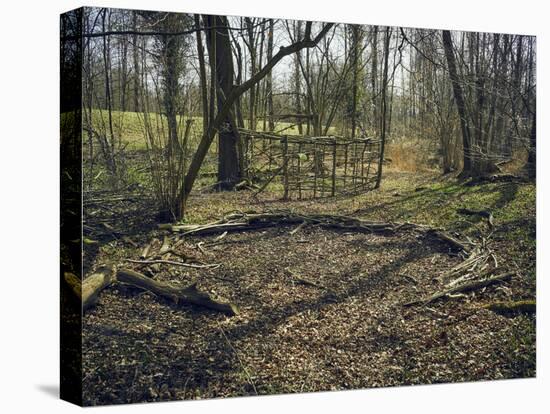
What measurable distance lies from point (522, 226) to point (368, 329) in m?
2.38

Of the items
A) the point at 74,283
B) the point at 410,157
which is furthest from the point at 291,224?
the point at 74,283

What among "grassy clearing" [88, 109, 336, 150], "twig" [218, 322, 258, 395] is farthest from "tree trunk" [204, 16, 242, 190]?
"twig" [218, 322, 258, 395]

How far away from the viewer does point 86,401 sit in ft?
24.5

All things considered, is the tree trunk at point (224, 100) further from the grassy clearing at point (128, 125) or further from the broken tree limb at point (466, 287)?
the broken tree limb at point (466, 287)

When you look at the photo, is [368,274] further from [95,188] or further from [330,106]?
[95,188]

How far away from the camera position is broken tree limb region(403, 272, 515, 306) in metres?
8.83

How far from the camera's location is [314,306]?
8.35 m

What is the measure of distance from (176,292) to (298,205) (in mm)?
1583

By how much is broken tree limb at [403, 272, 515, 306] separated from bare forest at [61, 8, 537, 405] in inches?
0.6

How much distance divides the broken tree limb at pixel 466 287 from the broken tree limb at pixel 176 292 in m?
1.96

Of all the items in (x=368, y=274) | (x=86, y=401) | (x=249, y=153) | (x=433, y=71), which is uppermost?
(x=433, y=71)

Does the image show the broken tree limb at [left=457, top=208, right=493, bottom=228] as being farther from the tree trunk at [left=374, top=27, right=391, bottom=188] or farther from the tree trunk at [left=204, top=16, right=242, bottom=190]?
the tree trunk at [left=204, top=16, right=242, bottom=190]

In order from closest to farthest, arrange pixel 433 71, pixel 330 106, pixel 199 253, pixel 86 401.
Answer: pixel 86 401
pixel 199 253
pixel 330 106
pixel 433 71

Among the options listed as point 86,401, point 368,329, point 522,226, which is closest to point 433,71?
point 522,226
